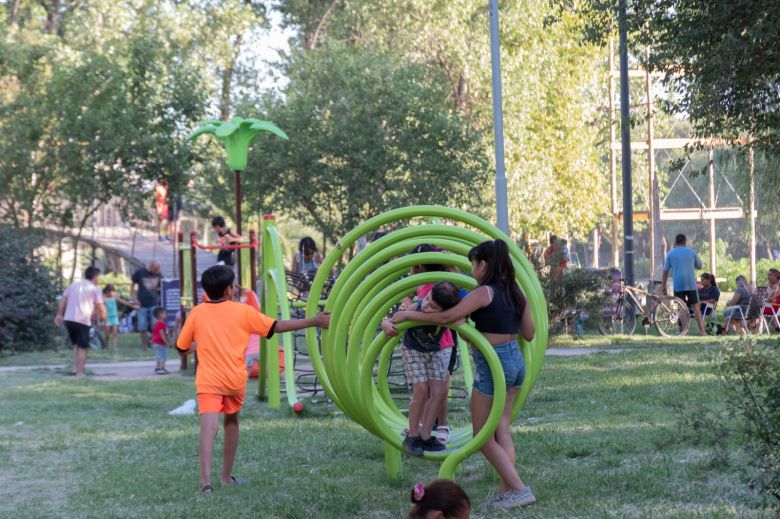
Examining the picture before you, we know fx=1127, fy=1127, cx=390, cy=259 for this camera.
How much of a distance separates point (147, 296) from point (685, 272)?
10.4 m

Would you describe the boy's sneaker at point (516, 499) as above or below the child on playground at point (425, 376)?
below

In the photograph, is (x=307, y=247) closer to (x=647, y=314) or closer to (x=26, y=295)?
(x=647, y=314)

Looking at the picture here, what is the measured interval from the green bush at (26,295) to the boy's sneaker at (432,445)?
48.2 feet

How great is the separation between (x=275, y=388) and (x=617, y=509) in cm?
586

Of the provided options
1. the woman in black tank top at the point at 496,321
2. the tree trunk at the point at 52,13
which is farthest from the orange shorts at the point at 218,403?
the tree trunk at the point at 52,13

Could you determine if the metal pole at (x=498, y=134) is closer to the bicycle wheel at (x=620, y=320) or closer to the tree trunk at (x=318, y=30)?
the bicycle wheel at (x=620, y=320)

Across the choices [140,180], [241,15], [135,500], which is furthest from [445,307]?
[241,15]

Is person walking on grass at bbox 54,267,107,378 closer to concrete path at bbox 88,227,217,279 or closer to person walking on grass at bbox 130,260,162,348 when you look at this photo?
person walking on grass at bbox 130,260,162,348

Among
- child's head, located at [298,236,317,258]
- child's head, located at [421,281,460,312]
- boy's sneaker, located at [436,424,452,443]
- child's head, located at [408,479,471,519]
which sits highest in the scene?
child's head, located at [298,236,317,258]

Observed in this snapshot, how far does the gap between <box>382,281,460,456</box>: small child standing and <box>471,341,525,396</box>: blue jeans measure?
20.2 inches

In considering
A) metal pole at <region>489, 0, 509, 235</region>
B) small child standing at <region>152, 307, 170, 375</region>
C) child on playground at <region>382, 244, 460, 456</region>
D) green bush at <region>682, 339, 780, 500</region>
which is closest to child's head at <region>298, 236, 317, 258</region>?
small child standing at <region>152, 307, 170, 375</region>

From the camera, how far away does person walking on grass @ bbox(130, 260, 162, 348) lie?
22.1 meters

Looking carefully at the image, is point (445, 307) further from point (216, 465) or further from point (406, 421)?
point (216, 465)

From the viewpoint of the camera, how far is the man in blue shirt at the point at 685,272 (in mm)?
19250
